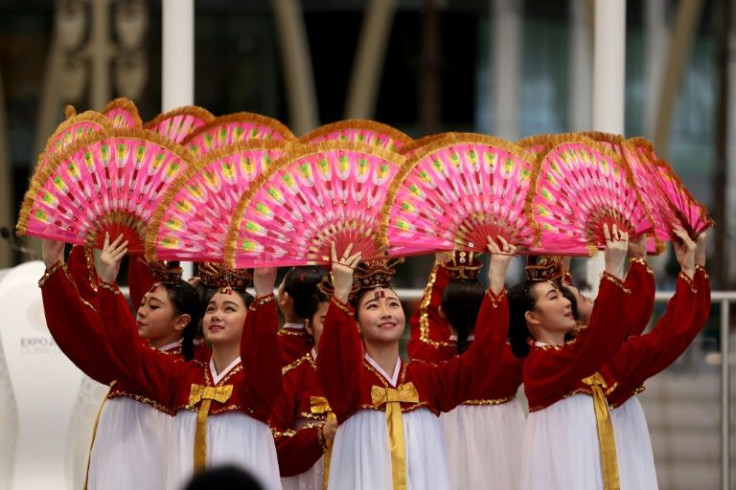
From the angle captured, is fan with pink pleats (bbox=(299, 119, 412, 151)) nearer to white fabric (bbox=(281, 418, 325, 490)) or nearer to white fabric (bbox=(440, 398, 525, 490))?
white fabric (bbox=(440, 398, 525, 490))

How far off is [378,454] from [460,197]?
88 cm

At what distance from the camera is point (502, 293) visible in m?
5.55

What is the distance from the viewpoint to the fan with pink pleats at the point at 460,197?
5465 mm

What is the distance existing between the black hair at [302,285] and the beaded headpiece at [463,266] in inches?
19.7

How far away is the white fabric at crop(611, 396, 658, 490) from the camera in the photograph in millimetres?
6055

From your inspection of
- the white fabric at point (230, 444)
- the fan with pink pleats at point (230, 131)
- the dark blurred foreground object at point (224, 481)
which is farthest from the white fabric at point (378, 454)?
the dark blurred foreground object at point (224, 481)

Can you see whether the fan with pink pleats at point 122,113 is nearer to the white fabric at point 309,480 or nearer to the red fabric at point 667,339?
the white fabric at point 309,480

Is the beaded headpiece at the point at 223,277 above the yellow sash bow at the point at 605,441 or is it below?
above

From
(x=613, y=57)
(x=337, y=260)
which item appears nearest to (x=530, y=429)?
(x=337, y=260)

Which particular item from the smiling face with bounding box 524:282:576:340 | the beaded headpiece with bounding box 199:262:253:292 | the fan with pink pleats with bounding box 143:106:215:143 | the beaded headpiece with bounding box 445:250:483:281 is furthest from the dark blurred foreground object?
the fan with pink pleats with bounding box 143:106:215:143

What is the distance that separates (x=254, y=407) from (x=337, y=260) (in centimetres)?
63

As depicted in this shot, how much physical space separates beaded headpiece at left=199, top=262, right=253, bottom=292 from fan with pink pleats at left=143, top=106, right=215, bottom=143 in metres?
0.65

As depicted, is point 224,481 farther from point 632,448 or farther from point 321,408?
point 632,448

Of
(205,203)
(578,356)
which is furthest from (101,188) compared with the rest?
(578,356)
